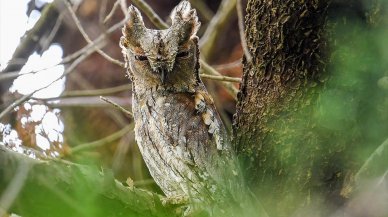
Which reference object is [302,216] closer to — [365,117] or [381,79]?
[365,117]

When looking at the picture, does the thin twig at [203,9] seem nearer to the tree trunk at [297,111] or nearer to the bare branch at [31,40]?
the bare branch at [31,40]

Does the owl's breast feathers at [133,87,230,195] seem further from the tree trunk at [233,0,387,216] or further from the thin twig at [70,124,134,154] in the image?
the thin twig at [70,124,134,154]

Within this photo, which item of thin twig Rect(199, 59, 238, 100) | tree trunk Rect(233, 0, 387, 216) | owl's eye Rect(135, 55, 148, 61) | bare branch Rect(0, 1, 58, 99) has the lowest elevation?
tree trunk Rect(233, 0, 387, 216)

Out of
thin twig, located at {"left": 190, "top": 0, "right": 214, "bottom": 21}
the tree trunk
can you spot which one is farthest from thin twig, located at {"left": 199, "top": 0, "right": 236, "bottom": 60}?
the tree trunk

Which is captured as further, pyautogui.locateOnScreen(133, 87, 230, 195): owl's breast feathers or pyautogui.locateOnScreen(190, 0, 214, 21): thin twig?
pyautogui.locateOnScreen(190, 0, 214, 21): thin twig

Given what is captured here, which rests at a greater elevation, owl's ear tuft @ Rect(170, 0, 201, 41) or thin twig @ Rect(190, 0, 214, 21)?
thin twig @ Rect(190, 0, 214, 21)

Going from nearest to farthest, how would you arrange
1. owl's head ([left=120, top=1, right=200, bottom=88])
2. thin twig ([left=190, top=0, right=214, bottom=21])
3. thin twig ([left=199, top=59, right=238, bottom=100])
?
owl's head ([left=120, top=1, right=200, bottom=88]) → thin twig ([left=199, top=59, right=238, bottom=100]) → thin twig ([left=190, top=0, right=214, bottom=21])

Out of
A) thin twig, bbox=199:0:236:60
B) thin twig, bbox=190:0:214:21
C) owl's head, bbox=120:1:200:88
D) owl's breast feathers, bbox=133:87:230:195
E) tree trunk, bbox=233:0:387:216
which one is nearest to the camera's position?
tree trunk, bbox=233:0:387:216
